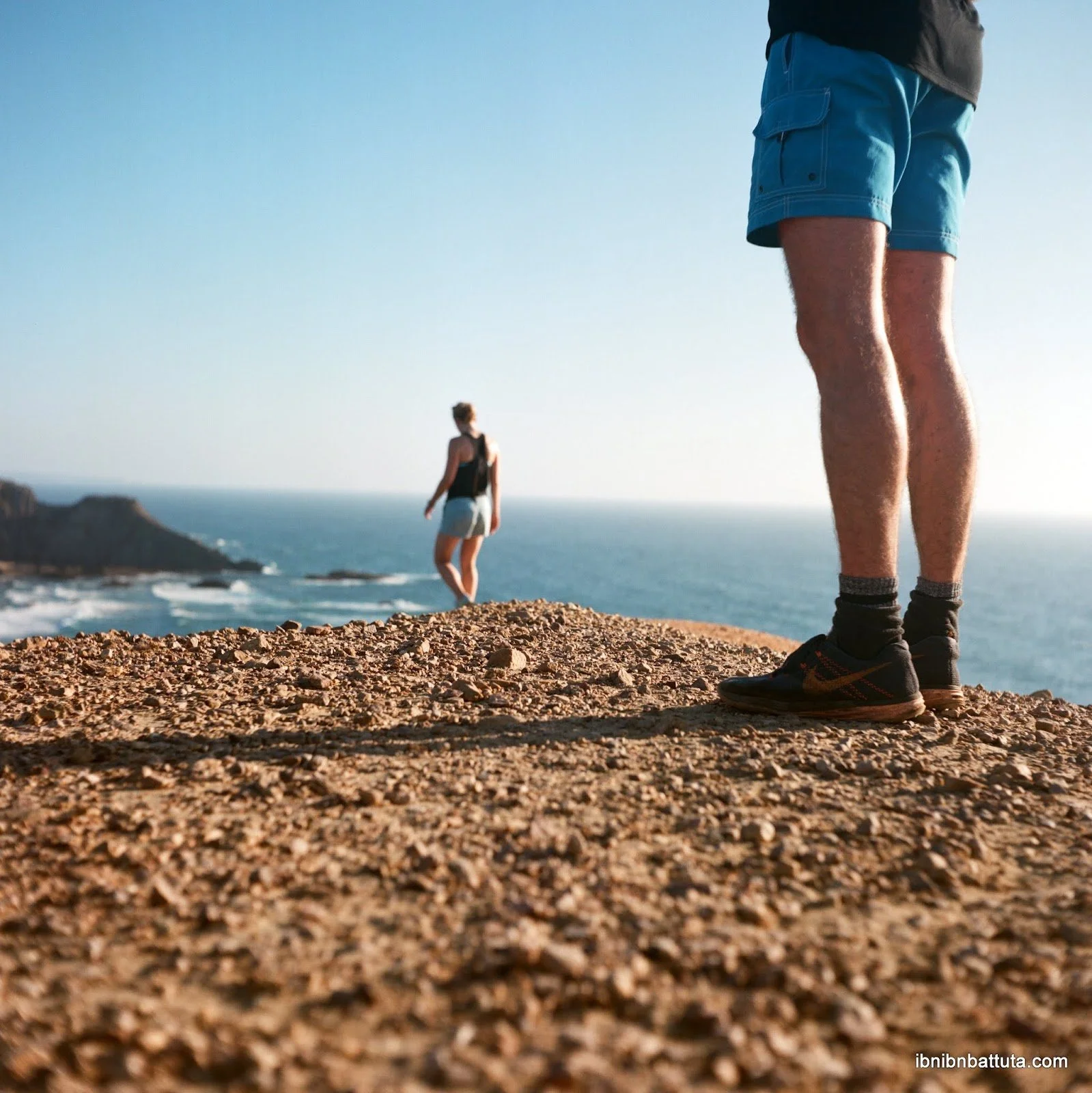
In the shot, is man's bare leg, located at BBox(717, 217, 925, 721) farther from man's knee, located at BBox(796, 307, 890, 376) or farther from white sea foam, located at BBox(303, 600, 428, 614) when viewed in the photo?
white sea foam, located at BBox(303, 600, 428, 614)

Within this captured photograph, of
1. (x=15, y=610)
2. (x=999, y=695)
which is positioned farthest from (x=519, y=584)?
(x=999, y=695)

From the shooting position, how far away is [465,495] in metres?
10.3

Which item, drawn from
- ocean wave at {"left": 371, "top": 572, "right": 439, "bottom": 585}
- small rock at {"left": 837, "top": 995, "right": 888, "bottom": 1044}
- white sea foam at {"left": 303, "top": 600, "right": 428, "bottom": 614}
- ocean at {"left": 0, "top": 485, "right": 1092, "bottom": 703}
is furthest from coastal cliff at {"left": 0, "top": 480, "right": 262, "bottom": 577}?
small rock at {"left": 837, "top": 995, "right": 888, "bottom": 1044}

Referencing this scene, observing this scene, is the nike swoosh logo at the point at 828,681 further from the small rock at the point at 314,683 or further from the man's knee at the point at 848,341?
the small rock at the point at 314,683

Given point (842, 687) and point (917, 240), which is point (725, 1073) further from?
point (917, 240)

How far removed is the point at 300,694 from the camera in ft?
9.98

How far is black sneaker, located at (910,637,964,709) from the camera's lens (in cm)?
312

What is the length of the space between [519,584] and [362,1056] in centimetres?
8358

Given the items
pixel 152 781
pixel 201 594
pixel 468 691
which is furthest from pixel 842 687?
pixel 201 594

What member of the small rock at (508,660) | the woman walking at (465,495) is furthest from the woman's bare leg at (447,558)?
the small rock at (508,660)

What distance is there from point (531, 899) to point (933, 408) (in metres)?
2.37

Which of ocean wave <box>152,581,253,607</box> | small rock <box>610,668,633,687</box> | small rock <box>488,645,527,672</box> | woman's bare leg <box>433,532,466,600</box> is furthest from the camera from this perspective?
ocean wave <box>152,581,253,607</box>

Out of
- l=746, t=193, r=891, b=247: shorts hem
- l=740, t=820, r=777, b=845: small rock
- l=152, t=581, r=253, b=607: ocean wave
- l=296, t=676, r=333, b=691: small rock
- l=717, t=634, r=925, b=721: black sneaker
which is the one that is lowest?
l=152, t=581, r=253, b=607: ocean wave

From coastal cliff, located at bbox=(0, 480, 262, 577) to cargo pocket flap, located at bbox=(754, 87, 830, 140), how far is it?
76.7 m
